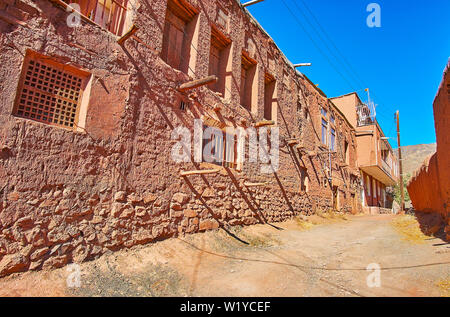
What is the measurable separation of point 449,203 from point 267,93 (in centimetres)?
698

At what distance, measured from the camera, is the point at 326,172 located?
13953mm

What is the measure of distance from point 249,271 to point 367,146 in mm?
19125

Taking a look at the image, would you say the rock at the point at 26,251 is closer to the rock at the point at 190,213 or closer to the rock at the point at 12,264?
the rock at the point at 12,264

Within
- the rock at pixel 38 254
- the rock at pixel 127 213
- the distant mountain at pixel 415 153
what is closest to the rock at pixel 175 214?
the rock at pixel 127 213

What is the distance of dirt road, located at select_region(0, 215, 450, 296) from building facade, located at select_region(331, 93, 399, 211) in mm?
15025

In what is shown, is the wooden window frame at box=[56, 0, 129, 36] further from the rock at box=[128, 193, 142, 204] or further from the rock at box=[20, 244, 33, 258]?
the rock at box=[20, 244, 33, 258]

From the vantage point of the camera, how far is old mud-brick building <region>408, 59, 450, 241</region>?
5.14m

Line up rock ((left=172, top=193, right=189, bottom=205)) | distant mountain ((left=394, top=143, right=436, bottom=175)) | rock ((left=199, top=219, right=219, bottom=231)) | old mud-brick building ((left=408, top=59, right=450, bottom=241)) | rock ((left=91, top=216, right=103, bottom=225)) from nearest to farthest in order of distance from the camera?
rock ((left=91, top=216, right=103, bottom=225))
old mud-brick building ((left=408, top=59, right=450, bottom=241))
rock ((left=172, top=193, right=189, bottom=205))
rock ((left=199, top=219, right=219, bottom=231))
distant mountain ((left=394, top=143, right=436, bottom=175))

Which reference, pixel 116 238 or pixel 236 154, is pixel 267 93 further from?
pixel 116 238

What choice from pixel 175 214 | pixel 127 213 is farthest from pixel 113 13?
pixel 175 214

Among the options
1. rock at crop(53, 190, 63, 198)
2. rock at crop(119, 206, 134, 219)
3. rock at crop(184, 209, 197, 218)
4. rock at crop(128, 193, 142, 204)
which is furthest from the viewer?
rock at crop(184, 209, 197, 218)

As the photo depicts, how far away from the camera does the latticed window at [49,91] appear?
4102mm

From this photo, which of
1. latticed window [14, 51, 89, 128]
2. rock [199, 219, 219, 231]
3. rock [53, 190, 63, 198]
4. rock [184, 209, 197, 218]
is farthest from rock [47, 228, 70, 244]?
rock [199, 219, 219, 231]
